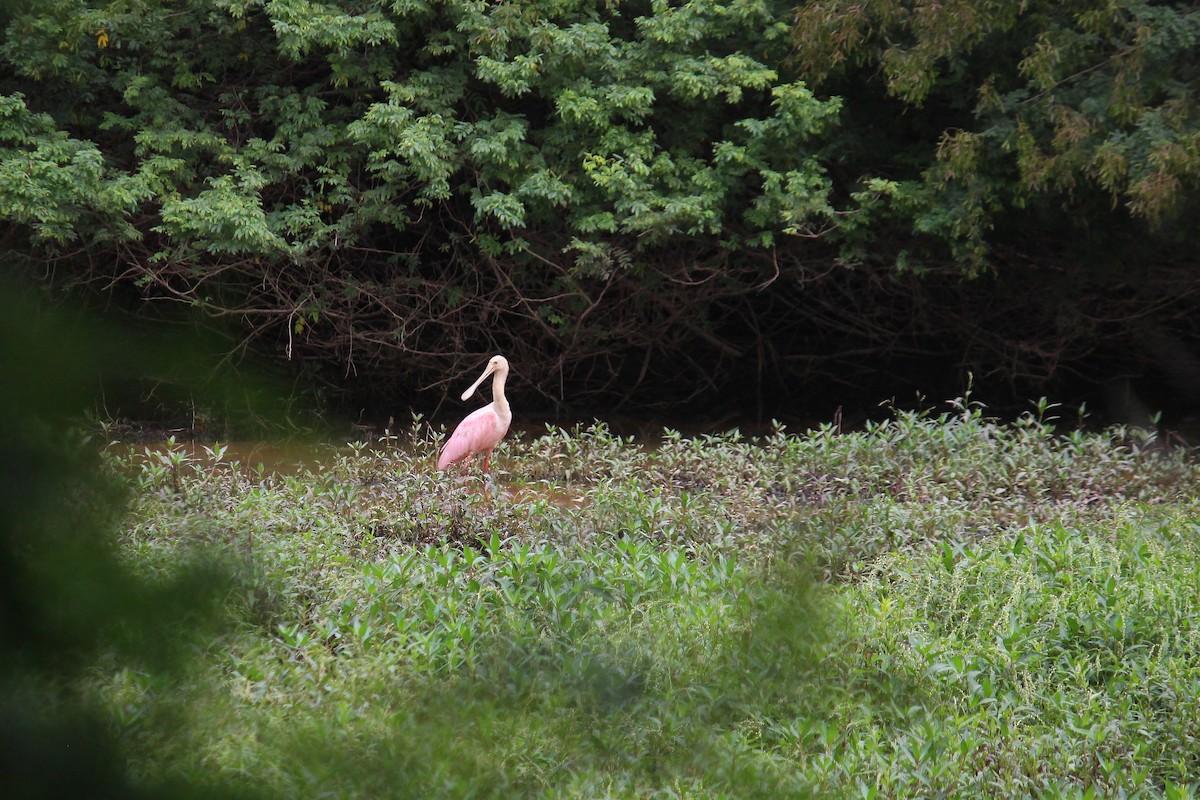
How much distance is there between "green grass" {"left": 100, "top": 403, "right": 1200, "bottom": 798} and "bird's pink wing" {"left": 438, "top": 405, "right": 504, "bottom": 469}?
24cm

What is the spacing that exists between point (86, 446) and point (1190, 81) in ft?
24.4

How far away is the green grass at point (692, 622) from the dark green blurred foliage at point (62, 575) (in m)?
0.01

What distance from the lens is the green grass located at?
0.51m

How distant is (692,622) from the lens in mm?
2436

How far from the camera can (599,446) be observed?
7035 mm

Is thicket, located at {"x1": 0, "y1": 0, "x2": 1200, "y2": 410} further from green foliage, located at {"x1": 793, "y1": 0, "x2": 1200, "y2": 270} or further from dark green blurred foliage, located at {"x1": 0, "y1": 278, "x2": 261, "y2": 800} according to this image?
dark green blurred foliage, located at {"x1": 0, "y1": 278, "x2": 261, "y2": 800}

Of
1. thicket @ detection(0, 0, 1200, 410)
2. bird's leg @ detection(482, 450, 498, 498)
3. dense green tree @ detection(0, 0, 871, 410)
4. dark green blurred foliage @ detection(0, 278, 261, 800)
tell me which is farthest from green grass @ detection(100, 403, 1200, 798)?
dense green tree @ detection(0, 0, 871, 410)

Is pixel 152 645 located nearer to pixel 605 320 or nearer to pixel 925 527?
pixel 925 527

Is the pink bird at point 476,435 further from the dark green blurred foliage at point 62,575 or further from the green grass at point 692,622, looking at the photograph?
the dark green blurred foliage at point 62,575

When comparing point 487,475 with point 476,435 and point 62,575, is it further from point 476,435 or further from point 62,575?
point 62,575

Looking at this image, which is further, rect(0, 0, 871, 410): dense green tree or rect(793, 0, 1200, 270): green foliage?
rect(0, 0, 871, 410): dense green tree

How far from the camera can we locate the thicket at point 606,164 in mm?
6758

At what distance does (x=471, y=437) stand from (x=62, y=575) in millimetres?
5984

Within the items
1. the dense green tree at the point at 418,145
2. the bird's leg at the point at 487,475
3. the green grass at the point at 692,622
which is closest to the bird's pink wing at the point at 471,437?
the bird's leg at the point at 487,475
